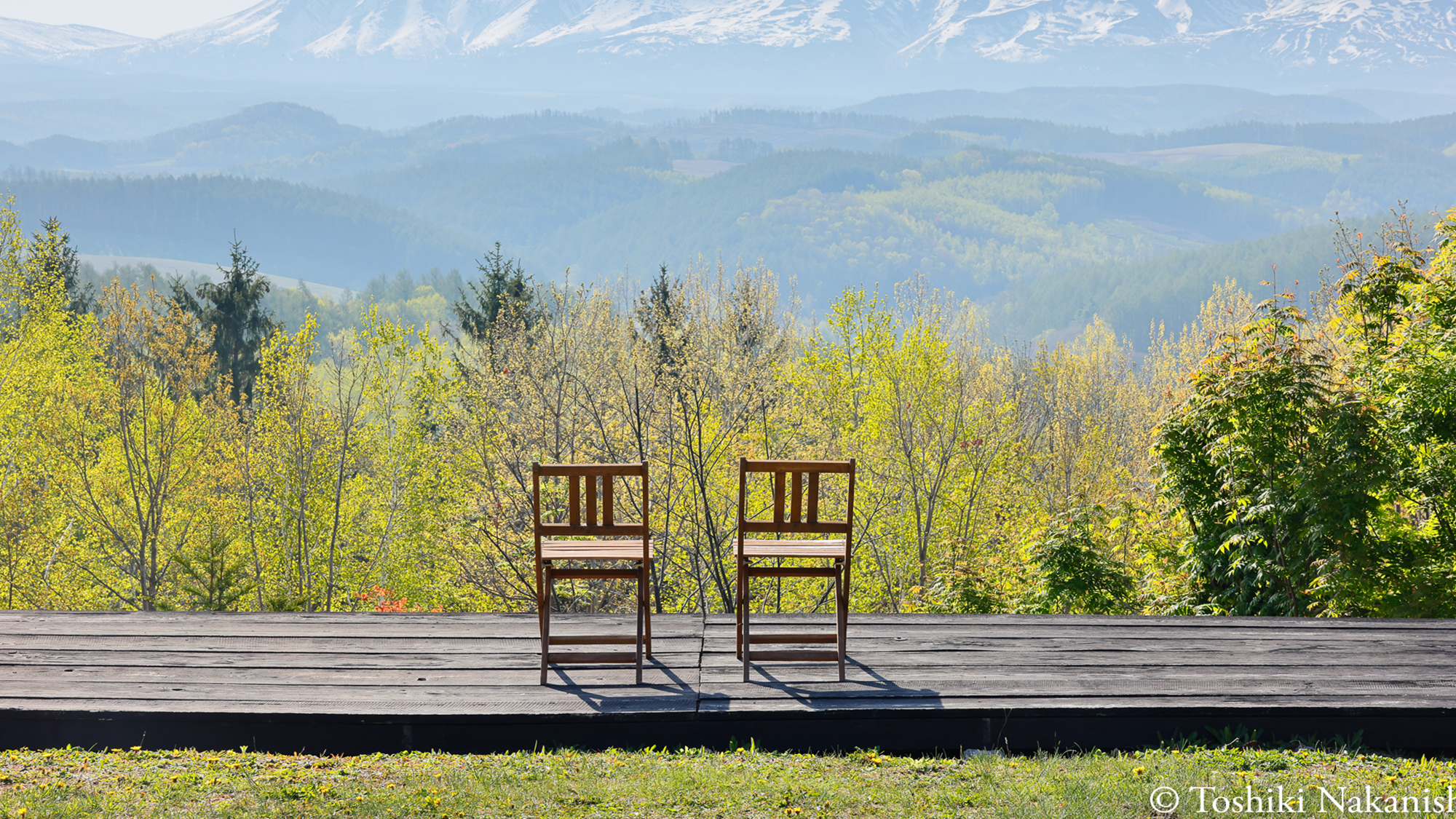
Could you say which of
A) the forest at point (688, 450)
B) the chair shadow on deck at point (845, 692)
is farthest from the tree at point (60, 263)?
the chair shadow on deck at point (845, 692)

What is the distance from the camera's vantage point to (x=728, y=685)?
13.5 feet

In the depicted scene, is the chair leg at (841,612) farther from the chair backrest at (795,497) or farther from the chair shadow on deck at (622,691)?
the chair shadow on deck at (622,691)

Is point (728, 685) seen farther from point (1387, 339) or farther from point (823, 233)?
point (823, 233)

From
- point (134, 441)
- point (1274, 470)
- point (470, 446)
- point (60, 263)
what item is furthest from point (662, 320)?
point (60, 263)

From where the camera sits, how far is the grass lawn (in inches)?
126

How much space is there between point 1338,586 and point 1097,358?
4914 centimetres

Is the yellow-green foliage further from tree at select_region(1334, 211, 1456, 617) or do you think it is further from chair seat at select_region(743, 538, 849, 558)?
chair seat at select_region(743, 538, 849, 558)

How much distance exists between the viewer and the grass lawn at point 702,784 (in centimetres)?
320

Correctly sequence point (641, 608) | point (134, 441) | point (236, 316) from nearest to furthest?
point (641, 608) < point (134, 441) < point (236, 316)

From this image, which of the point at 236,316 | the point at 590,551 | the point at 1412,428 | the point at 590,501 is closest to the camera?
the point at 590,501

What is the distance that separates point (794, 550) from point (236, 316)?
26.6 metres

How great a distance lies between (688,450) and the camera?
13.3 m

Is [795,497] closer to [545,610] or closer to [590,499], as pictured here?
[590,499]

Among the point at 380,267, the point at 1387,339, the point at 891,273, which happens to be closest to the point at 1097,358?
the point at 1387,339
